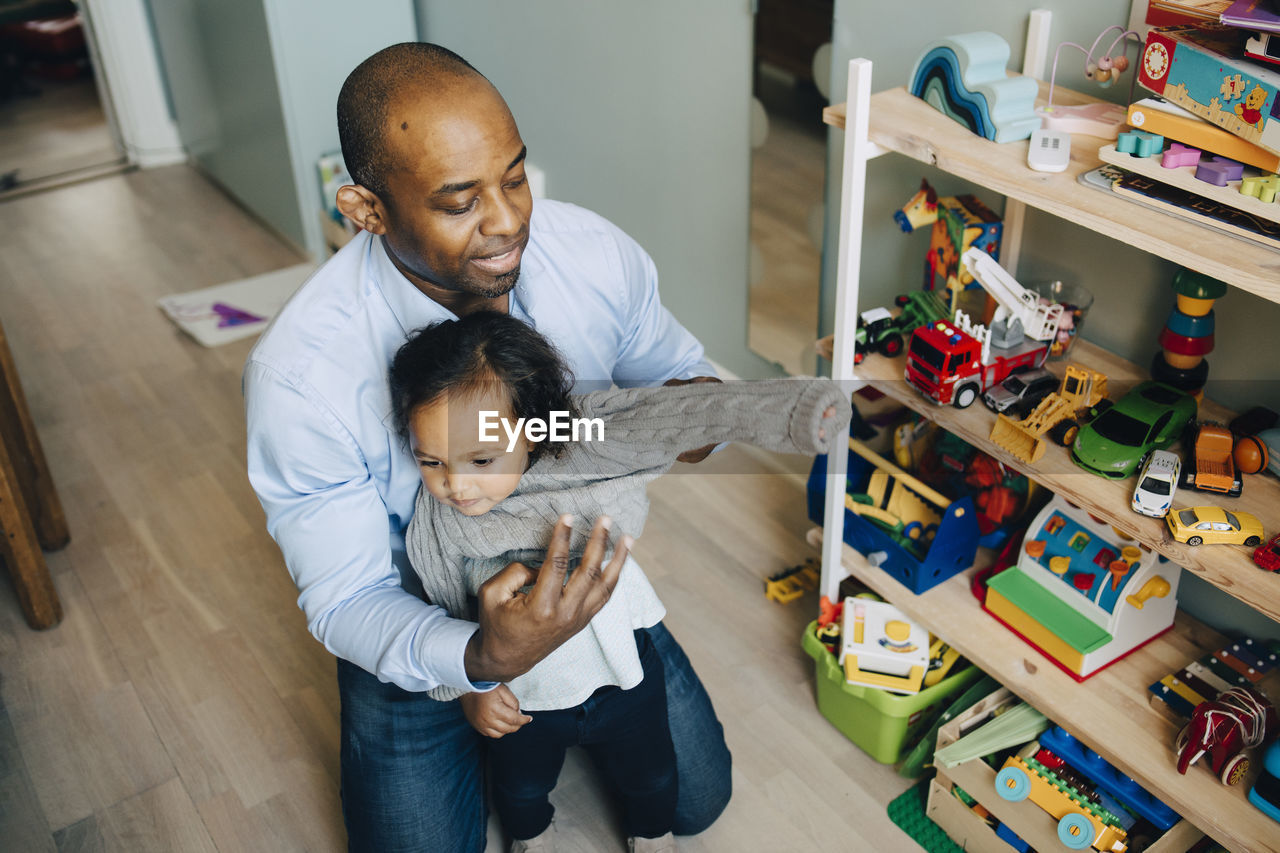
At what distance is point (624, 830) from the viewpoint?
1.65 metres

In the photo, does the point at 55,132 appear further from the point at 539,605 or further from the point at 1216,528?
the point at 1216,528

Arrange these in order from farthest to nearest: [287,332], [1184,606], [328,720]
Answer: [328,720], [1184,606], [287,332]

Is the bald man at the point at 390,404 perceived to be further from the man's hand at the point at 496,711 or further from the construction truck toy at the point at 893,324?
the construction truck toy at the point at 893,324

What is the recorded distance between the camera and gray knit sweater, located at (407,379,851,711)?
3.09 feet

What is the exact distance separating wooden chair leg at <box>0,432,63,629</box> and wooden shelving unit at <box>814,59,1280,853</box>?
139 centimetres

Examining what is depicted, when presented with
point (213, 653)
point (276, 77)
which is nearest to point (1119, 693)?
point (213, 653)

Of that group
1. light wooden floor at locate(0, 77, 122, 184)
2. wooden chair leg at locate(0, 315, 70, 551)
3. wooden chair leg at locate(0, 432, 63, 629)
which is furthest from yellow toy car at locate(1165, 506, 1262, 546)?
light wooden floor at locate(0, 77, 122, 184)

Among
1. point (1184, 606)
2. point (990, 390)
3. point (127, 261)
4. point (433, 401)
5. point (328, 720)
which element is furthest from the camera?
point (127, 261)

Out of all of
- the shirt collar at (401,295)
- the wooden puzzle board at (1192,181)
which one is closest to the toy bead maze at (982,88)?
the wooden puzzle board at (1192,181)

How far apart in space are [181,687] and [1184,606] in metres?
1.65

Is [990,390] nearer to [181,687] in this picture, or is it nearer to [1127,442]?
[1127,442]

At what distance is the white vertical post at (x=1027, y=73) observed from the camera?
4.88 ft

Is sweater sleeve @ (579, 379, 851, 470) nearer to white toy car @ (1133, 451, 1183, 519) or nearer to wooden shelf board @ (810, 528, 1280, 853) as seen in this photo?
white toy car @ (1133, 451, 1183, 519)

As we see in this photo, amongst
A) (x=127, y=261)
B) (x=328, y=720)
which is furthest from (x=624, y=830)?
(x=127, y=261)
